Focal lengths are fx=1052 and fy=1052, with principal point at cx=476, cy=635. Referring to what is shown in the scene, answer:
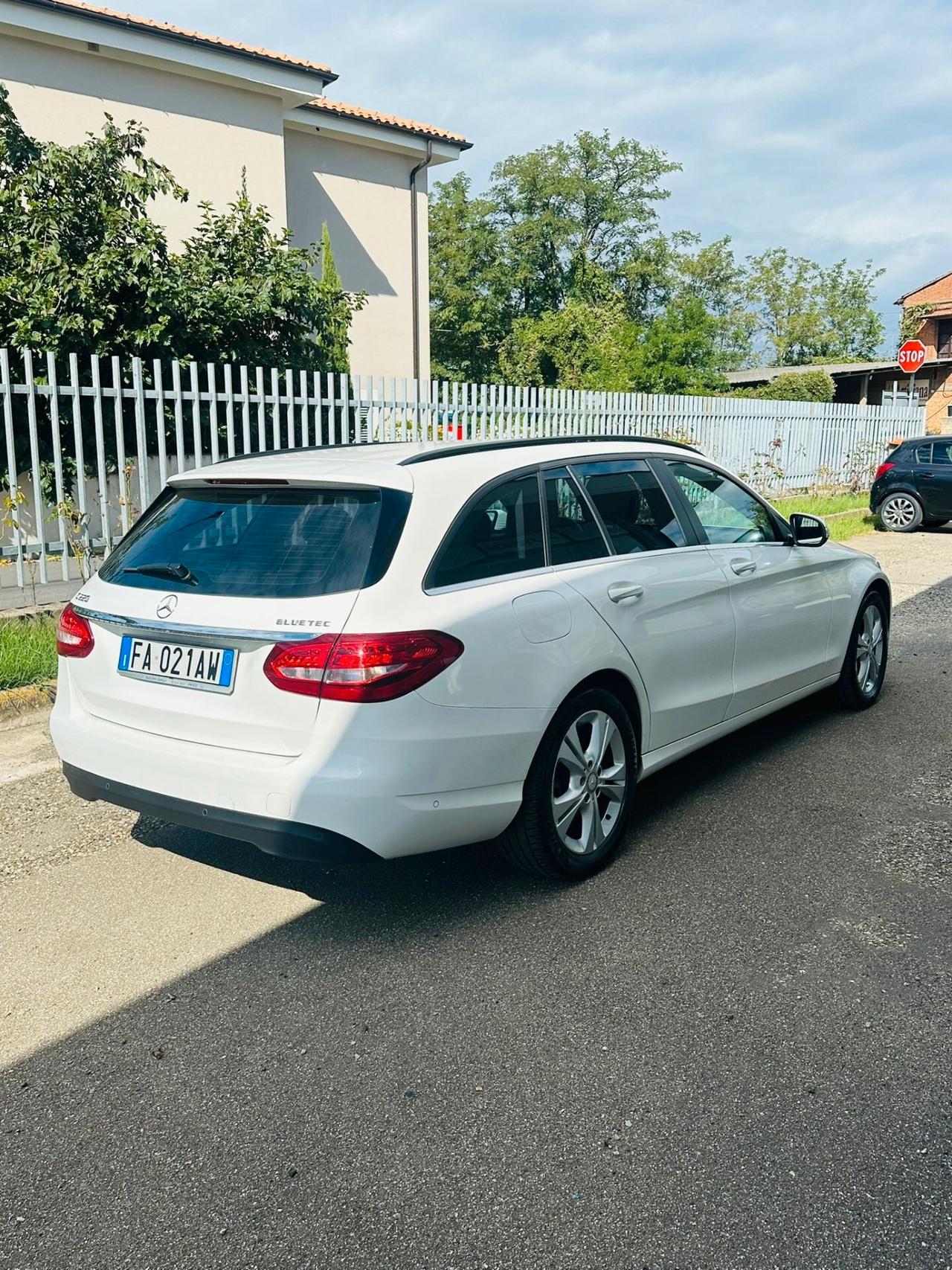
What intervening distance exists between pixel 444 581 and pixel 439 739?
0.51m

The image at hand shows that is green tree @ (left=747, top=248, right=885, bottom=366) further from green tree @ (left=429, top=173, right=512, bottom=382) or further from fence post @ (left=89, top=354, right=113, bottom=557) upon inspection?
fence post @ (left=89, top=354, right=113, bottom=557)

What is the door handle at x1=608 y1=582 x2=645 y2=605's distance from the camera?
397 cm

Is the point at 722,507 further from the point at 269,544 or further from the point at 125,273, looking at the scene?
the point at 125,273

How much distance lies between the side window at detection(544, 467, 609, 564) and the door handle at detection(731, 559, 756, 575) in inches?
36.4

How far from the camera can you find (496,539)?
3.66 m

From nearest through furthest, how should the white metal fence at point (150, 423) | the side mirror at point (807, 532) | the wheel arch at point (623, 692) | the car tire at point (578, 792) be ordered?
the car tire at point (578, 792)
the wheel arch at point (623, 692)
the side mirror at point (807, 532)
the white metal fence at point (150, 423)

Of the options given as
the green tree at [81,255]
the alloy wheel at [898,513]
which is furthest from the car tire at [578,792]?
the alloy wheel at [898,513]

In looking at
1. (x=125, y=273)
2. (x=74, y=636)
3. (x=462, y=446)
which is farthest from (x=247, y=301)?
(x=74, y=636)

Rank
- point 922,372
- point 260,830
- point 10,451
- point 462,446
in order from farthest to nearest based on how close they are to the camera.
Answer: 1. point 922,372
2. point 10,451
3. point 462,446
4. point 260,830

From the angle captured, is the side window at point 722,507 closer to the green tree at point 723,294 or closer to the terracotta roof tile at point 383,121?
the terracotta roof tile at point 383,121

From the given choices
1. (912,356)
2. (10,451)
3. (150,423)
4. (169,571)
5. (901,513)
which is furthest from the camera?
(912,356)

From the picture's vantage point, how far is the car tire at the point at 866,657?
19.7 ft

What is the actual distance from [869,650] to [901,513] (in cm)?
1120

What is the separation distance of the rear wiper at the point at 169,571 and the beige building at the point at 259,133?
1285cm
